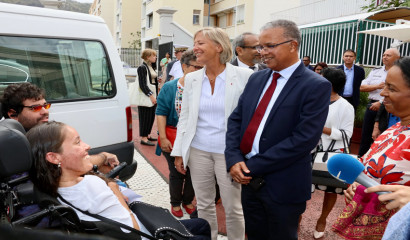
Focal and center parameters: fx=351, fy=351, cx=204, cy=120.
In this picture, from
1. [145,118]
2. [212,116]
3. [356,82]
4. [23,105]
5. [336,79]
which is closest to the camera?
[23,105]

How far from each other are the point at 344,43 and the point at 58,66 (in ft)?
30.7

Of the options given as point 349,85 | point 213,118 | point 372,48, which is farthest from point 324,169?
point 372,48

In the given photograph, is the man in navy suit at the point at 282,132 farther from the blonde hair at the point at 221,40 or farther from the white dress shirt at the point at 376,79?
the white dress shirt at the point at 376,79

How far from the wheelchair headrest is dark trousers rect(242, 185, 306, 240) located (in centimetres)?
→ 147

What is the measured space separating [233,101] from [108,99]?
1.68 meters

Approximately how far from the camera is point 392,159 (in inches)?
69.2

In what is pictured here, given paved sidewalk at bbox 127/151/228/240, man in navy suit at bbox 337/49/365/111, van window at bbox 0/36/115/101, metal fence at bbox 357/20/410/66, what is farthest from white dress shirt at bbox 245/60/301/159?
metal fence at bbox 357/20/410/66

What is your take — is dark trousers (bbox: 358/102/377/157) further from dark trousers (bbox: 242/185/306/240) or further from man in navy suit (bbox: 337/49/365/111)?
dark trousers (bbox: 242/185/306/240)

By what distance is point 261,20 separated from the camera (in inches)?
1010

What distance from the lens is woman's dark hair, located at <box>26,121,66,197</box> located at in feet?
5.79

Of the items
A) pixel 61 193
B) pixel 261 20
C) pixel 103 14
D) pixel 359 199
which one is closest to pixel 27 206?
pixel 61 193

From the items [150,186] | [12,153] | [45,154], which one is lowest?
[150,186]

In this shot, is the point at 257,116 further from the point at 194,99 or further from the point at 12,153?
the point at 12,153

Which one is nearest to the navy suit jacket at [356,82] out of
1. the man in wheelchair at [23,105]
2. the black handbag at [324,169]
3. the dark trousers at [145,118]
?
the black handbag at [324,169]
